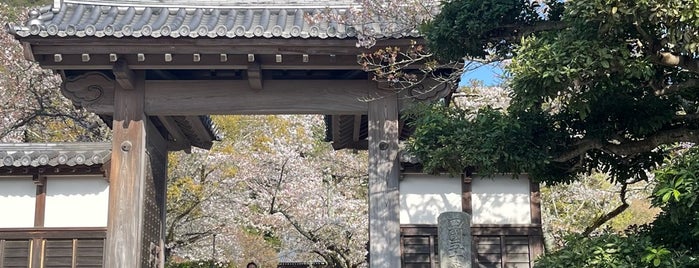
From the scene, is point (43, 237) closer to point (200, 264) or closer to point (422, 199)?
point (422, 199)

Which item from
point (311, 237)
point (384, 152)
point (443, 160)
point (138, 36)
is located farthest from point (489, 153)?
point (311, 237)

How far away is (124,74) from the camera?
25.4 ft

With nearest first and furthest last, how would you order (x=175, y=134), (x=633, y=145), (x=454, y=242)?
(x=633, y=145), (x=454, y=242), (x=175, y=134)

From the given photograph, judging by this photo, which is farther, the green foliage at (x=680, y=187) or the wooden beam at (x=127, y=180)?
the wooden beam at (x=127, y=180)

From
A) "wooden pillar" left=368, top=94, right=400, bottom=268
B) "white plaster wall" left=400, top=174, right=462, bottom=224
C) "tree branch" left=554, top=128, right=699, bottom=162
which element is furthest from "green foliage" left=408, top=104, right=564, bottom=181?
"white plaster wall" left=400, top=174, right=462, bottom=224

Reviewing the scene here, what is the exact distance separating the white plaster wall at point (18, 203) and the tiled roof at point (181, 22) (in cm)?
204

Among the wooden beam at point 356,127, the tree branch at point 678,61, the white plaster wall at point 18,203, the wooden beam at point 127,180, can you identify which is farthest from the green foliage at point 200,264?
the tree branch at point 678,61

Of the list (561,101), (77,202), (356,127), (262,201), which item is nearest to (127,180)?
(77,202)

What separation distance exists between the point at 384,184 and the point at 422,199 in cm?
68

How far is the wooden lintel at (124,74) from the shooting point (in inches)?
303

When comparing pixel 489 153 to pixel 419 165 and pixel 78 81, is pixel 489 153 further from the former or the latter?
pixel 78 81

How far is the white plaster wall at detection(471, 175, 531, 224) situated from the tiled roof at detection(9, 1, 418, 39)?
2157mm

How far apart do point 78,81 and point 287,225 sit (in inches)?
488

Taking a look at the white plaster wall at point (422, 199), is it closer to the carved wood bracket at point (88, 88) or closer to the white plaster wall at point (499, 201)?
the white plaster wall at point (499, 201)
